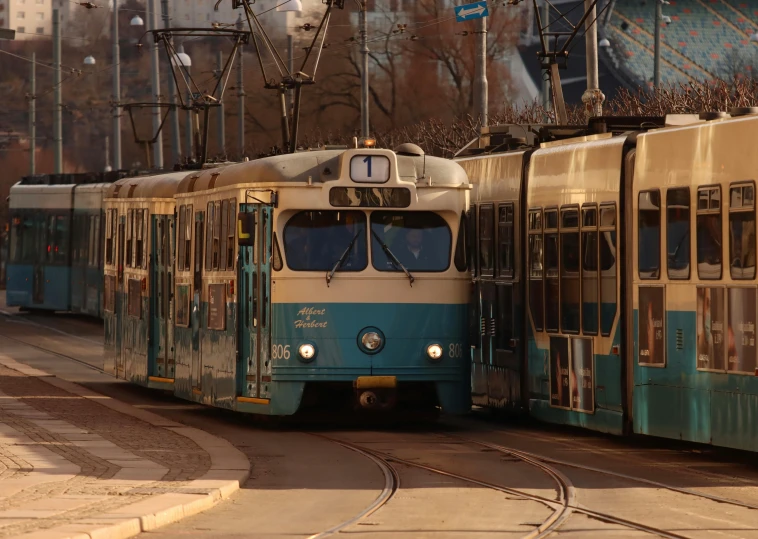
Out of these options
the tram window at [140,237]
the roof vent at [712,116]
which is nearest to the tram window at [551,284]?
the roof vent at [712,116]

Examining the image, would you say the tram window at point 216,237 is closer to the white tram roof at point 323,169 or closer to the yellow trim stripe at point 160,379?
the white tram roof at point 323,169

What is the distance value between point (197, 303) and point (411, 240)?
3.19 meters

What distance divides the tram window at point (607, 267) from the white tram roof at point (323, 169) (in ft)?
7.34

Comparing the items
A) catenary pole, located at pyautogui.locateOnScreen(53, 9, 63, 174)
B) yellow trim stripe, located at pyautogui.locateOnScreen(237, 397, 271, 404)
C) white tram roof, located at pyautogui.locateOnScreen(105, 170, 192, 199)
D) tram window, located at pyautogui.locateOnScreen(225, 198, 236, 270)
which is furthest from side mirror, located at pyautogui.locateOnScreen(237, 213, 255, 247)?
catenary pole, located at pyautogui.locateOnScreen(53, 9, 63, 174)

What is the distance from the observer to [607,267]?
15.4 m

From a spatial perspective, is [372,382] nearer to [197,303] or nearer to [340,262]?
[340,262]

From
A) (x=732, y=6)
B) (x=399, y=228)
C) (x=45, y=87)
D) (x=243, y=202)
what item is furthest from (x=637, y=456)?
(x=732, y=6)

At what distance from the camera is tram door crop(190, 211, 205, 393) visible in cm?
1909

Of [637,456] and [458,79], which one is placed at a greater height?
[458,79]

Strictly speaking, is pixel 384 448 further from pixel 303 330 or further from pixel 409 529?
pixel 409 529

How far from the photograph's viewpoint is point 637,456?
14953 mm

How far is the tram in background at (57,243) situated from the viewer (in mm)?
40344

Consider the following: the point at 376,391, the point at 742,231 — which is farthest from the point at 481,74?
the point at 742,231

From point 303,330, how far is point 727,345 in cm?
480
